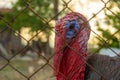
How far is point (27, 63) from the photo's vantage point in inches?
425

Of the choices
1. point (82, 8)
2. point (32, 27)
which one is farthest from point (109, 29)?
point (32, 27)

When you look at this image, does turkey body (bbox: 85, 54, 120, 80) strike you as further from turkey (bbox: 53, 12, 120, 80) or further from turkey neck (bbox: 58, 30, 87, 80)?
turkey neck (bbox: 58, 30, 87, 80)

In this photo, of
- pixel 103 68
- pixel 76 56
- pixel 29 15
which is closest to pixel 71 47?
pixel 76 56

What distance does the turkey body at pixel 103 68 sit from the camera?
165 inches

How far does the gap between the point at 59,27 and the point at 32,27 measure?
243 inches

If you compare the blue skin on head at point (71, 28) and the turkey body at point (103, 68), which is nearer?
the blue skin on head at point (71, 28)

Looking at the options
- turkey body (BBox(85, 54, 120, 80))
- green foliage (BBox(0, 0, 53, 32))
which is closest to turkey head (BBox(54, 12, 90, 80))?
turkey body (BBox(85, 54, 120, 80))

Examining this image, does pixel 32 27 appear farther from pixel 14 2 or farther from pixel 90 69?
pixel 90 69

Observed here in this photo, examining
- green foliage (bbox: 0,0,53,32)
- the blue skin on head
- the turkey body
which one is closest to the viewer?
the blue skin on head

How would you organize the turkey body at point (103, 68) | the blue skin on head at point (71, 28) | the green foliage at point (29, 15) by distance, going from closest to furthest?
the blue skin on head at point (71, 28) < the turkey body at point (103, 68) < the green foliage at point (29, 15)

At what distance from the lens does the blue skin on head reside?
4.05 m

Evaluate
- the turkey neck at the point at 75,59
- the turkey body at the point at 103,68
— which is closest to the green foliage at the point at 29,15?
the turkey body at the point at 103,68

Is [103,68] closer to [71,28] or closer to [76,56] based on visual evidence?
[76,56]

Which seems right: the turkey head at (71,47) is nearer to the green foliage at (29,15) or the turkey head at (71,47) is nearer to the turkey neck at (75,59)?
the turkey neck at (75,59)
